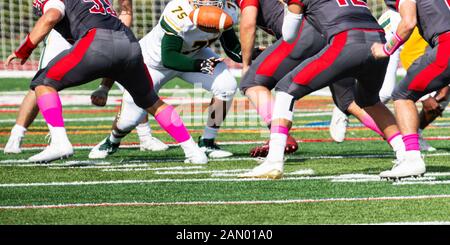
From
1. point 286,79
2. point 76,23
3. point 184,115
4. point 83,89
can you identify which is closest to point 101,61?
point 76,23

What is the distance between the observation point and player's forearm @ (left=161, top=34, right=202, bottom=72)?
30.8ft

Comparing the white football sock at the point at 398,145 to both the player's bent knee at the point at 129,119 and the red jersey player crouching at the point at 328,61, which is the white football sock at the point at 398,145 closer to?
the red jersey player crouching at the point at 328,61

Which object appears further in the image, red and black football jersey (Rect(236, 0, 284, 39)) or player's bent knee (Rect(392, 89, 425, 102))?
red and black football jersey (Rect(236, 0, 284, 39))

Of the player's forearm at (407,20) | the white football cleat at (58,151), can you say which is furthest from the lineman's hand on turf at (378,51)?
the white football cleat at (58,151)

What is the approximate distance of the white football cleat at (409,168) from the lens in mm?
7809

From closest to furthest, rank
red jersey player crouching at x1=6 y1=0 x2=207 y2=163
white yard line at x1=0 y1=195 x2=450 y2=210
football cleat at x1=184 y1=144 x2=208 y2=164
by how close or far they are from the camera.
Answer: white yard line at x1=0 y1=195 x2=450 y2=210 → red jersey player crouching at x1=6 y1=0 x2=207 y2=163 → football cleat at x1=184 y1=144 x2=208 y2=164

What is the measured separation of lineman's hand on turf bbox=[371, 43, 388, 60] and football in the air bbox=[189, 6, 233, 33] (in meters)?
2.07

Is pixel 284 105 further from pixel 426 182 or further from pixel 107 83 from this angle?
pixel 107 83

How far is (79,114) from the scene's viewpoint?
49.6 ft

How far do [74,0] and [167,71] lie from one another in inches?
64.3

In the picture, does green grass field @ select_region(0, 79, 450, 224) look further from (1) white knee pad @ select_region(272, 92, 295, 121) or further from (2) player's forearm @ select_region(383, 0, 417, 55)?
(2) player's forearm @ select_region(383, 0, 417, 55)

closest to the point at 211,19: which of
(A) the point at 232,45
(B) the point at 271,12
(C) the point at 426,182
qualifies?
(B) the point at 271,12

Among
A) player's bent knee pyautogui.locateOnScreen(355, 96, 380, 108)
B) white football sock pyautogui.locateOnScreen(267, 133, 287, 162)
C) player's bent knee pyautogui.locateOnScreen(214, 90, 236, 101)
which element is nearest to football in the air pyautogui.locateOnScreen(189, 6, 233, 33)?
player's bent knee pyautogui.locateOnScreen(214, 90, 236, 101)
